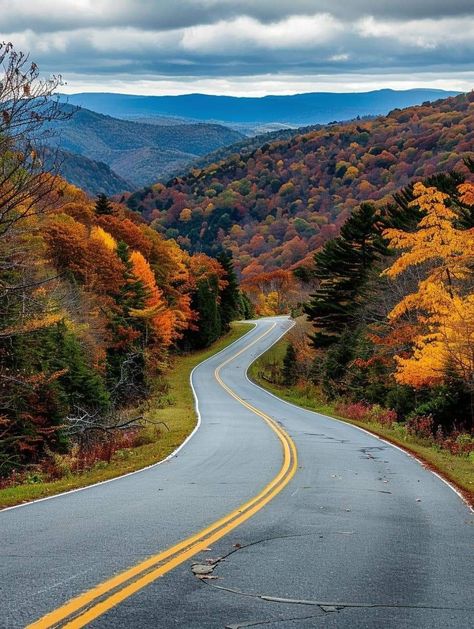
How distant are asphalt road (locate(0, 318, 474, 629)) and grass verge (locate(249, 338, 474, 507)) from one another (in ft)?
3.91

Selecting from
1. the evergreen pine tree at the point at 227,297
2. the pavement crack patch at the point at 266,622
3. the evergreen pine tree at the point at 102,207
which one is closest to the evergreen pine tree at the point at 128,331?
the evergreen pine tree at the point at 102,207

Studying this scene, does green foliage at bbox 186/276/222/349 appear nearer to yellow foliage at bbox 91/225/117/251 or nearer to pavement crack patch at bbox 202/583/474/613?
yellow foliage at bbox 91/225/117/251

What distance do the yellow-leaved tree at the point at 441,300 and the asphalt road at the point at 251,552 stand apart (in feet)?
27.8

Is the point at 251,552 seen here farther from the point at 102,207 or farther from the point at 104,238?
the point at 102,207

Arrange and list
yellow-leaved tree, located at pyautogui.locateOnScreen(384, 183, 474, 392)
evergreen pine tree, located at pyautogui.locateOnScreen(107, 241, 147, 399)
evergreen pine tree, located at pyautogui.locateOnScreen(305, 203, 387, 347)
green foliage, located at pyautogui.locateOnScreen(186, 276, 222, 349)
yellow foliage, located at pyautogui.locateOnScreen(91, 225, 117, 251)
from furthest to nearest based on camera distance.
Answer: green foliage, located at pyautogui.locateOnScreen(186, 276, 222, 349) → yellow foliage, located at pyautogui.locateOnScreen(91, 225, 117, 251) → evergreen pine tree, located at pyautogui.locateOnScreen(107, 241, 147, 399) → evergreen pine tree, located at pyautogui.locateOnScreen(305, 203, 387, 347) → yellow-leaved tree, located at pyautogui.locateOnScreen(384, 183, 474, 392)

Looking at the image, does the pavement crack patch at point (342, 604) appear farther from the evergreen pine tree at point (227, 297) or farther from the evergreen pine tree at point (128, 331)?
the evergreen pine tree at point (227, 297)

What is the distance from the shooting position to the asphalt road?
5.70 m

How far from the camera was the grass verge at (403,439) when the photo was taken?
55.9 feet

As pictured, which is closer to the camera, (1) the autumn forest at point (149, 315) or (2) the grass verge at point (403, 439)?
(2) the grass verge at point (403, 439)

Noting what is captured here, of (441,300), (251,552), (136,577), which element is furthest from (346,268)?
(136,577)

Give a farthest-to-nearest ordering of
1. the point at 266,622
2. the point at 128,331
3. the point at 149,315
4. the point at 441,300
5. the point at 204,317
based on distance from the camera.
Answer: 1. the point at 204,317
2. the point at 149,315
3. the point at 128,331
4. the point at 441,300
5. the point at 266,622

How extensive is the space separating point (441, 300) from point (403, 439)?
5573 mm

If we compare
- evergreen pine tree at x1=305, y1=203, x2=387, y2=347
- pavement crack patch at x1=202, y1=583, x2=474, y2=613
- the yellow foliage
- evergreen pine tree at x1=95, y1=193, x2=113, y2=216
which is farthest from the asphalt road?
evergreen pine tree at x1=95, y1=193, x2=113, y2=216

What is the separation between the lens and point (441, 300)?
93.6ft
